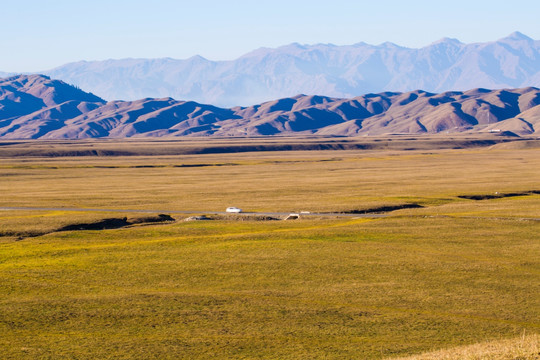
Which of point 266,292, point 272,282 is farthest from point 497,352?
point 272,282

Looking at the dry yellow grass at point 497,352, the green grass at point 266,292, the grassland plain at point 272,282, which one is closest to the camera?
the dry yellow grass at point 497,352

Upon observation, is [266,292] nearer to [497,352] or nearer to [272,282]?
[272,282]

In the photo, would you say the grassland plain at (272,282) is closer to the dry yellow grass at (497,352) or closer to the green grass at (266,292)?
the green grass at (266,292)

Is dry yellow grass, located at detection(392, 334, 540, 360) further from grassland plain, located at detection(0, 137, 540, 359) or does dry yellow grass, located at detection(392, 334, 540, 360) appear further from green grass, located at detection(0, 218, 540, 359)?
green grass, located at detection(0, 218, 540, 359)

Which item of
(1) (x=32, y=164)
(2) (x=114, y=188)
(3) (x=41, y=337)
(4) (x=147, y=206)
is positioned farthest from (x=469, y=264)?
(1) (x=32, y=164)

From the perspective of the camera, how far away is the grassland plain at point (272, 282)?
3173cm

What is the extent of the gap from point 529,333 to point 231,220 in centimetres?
4309

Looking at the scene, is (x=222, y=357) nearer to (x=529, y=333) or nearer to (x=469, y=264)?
(x=529, y=333)

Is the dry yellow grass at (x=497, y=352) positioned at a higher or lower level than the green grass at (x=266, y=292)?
higher

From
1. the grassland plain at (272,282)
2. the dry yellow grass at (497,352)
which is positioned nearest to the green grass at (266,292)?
the grassland plain at (272,282)

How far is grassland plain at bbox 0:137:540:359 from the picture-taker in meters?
31.7

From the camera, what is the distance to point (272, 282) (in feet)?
141

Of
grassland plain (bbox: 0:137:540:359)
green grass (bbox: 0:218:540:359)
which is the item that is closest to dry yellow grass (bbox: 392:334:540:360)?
grassland plain (bbox: 0:137:540:359)

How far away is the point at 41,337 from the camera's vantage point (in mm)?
31922
